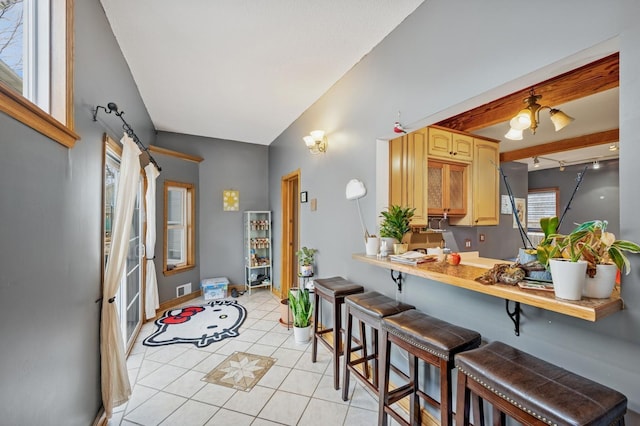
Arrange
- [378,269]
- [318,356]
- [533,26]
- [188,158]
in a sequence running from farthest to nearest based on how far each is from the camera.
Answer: [188,158] < [318,356] < [378,269] < [533,26]

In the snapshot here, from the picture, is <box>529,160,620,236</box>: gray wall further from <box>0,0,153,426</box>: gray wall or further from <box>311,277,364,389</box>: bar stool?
<box>0,0,153,426</box>: gray wall

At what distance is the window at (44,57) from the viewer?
3.62 feet

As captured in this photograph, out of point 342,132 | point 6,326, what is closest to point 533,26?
point 342,132

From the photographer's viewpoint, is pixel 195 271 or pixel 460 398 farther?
pixel 195 271

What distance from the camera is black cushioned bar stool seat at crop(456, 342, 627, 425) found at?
83cm

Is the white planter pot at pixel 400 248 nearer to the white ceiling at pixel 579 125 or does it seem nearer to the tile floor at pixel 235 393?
the tile floor at pixel 235 393

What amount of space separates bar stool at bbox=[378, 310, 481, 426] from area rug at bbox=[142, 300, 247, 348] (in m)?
2.08

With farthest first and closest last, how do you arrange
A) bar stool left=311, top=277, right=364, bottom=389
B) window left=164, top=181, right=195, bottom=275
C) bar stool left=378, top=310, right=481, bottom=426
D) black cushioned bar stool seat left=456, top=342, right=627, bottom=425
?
1. window left=164, top=181, right=195, bottom=275
2. bar stool left=311, top=277, right=364, bottom=389
3. bar stool left=378, top=310, right=481, bottom=426
4. black cushioned bar stool seat left=456, top=342, right=627, bottom=425

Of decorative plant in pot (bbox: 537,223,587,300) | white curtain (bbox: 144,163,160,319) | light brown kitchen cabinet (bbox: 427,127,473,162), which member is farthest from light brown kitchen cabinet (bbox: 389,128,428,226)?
white curtain (bbox: 144,163,160,319)

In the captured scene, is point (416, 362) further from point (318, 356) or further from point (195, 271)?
point (195, 271)

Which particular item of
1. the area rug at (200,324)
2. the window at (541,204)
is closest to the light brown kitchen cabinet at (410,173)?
the area rug at (200,324)

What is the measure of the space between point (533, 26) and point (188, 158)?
434 centimetres

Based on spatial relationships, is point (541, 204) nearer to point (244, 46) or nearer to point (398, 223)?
point (398, 223)

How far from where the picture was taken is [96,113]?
170 cm
